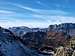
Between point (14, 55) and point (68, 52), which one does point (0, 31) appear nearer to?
point (14, 55)

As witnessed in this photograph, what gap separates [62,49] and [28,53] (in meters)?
4.65

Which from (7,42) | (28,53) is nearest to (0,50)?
(7,42)

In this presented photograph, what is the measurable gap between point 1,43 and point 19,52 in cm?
239

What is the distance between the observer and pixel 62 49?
80.2 feet

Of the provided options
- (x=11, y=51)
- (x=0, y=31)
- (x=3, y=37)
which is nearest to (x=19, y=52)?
(x=11, y=51)

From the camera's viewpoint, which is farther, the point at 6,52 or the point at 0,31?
the point at 0,31

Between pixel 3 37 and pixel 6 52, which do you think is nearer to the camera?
pixel 6 52

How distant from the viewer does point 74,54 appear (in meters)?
23.5

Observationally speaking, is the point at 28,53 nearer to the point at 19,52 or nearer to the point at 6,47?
the point at 19,52

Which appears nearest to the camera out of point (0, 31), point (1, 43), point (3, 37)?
point (1, 43)

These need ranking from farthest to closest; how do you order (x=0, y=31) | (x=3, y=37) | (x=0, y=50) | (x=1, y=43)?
(x=0, y=31)
(x=3, y=37)
(x=1, y=43)
(x=0, y=50)

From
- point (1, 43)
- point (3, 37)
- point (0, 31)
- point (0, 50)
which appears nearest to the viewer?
point (0, 50)

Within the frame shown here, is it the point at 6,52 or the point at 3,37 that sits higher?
the point at 3,37

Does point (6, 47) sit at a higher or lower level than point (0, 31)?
lower
